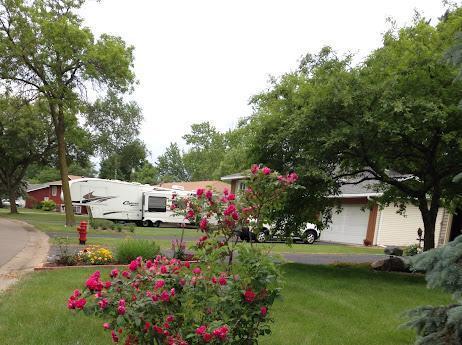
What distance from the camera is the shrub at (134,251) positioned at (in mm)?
10646

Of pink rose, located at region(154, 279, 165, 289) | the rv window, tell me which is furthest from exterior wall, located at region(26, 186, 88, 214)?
pink rose, located at region(154, 279, 165, 289)

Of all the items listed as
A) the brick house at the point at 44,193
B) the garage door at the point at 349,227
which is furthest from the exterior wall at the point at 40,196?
the garage door at the point at 349,227

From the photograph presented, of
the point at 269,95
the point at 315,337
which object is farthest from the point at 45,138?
the point at 315,337

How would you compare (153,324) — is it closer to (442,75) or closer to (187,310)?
(187,310)

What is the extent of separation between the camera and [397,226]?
24.9m

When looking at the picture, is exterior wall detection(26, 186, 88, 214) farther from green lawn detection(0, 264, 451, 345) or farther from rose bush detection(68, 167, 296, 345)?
rose bush detection(68, 167, 296, 345)

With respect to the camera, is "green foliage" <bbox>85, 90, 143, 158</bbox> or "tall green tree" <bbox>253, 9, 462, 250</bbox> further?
"green foliage" <bbox>85, 90, 143, 158</bbox>

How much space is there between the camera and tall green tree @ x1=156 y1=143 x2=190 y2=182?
94.3 metres

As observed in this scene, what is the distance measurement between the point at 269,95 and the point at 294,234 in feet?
12.7

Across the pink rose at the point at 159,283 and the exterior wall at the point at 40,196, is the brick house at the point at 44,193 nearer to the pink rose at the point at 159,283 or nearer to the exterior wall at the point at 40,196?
the exterior wall at the point at 40,196

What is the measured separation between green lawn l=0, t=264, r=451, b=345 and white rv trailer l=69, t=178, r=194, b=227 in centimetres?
1986

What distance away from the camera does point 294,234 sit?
12.9 m

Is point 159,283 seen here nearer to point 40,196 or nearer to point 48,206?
point 48,206

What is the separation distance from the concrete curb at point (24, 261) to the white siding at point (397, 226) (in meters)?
17.3
